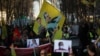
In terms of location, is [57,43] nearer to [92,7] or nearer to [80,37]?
[80,37]

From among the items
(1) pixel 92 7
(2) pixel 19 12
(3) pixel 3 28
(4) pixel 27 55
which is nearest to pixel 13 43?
(4) pixel 27 55

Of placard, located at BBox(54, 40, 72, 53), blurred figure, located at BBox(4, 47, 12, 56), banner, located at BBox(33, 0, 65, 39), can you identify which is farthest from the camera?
banner, located at BBox(33, 0, 65, 39)

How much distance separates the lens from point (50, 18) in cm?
1111

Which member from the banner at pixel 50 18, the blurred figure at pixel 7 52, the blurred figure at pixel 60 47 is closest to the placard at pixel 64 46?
the blurred figure at pixel 60 47

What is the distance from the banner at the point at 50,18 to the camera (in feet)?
36.3

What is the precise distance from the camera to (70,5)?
14.0 metres

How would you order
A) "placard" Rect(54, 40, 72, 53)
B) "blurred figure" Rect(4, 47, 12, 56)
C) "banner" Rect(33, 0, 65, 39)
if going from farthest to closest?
"banner" Rect(33, 0, 65, 39), "blurred figure" Rect(4, 47, 12, 56), "placard" Rect(54, 40, 72, 53)

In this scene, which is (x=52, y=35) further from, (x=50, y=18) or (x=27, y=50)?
(x=27, y=50)

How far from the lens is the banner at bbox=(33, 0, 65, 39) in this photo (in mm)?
11055

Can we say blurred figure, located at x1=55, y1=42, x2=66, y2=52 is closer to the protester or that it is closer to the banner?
the banner

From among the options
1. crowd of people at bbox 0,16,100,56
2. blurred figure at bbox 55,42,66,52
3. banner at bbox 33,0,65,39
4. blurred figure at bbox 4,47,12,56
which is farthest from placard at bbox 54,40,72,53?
blurred figure at bbox 4,47,12,56

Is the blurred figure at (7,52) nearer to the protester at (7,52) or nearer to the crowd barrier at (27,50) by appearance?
the protester at (7,52)

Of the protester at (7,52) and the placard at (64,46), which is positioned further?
the protester at (7,52)

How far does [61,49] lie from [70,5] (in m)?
4.58
